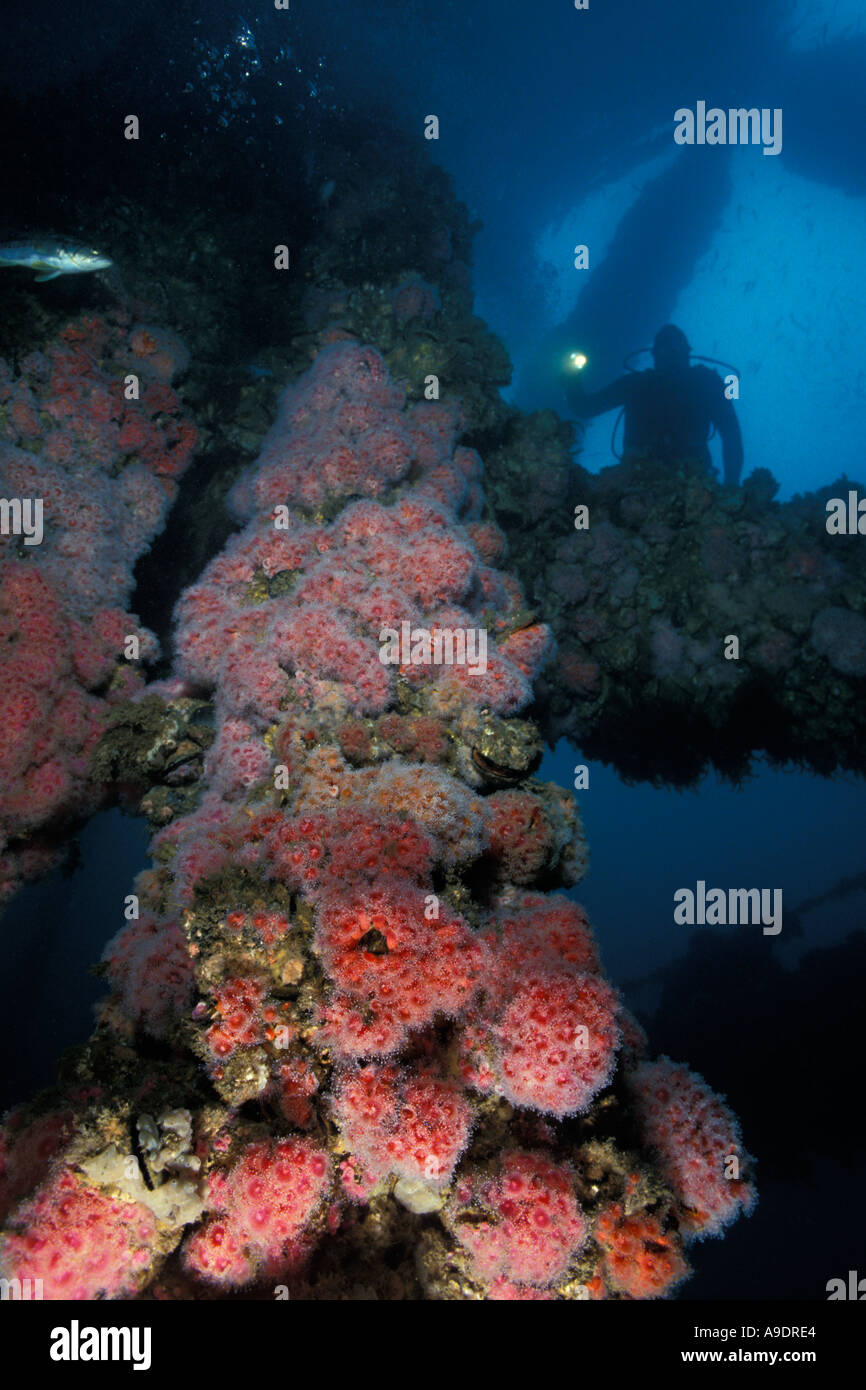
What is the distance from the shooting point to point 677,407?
1812 centimetres

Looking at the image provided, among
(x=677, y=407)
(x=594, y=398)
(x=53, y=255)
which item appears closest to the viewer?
(x=53, y=255)

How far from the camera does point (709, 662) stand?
934 centimetres

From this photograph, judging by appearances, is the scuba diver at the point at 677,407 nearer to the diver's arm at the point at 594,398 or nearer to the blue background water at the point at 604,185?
the diver's arm at the point at 594,398

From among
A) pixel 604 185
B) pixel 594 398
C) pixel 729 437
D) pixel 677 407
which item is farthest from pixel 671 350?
pixel 604 185

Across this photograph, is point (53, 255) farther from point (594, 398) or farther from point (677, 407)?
point (594, 398)

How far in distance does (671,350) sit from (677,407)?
1.77 meters

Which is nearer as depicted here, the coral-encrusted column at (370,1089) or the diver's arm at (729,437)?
the coral-encrusted column at (370,1089)

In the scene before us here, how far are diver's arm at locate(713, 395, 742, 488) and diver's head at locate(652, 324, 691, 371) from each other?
1765mm

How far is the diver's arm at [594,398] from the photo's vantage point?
20.6 metres

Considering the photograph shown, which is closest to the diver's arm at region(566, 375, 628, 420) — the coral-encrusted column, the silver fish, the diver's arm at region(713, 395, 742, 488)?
the diver's arm at region(713, 395, 742, 488)

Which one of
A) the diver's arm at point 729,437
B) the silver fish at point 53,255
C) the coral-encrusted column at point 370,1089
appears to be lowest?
the coral-encrusted column at point 370,1089

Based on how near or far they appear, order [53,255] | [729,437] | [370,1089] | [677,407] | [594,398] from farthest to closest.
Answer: [594,398]
[729,437]
[677,407]
[53,255]
[370,1089]

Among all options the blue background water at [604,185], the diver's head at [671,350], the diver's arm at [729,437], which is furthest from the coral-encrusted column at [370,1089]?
the diver's head at [671,350]

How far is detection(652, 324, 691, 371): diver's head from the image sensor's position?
59.3 ft
